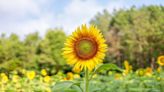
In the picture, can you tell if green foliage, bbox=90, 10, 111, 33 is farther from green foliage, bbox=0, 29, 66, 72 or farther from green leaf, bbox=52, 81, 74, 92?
green leaf, bbox=52, 81, 74, 92

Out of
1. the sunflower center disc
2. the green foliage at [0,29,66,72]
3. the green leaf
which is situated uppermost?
the green foliage at [0,29,66,72]

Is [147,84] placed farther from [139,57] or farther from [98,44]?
[139,57]

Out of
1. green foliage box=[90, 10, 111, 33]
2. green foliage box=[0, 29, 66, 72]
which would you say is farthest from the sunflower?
green foliage box=[90, 10, 111, 33]

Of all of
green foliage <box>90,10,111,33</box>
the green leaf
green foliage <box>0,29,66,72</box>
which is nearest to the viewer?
the green leaf

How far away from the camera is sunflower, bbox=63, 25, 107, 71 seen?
149 cm

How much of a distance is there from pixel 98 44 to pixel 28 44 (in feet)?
114

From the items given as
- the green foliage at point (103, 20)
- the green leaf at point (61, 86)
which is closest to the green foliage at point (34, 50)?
the green foliage at point (103, 20)

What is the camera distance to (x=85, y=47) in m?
1.49

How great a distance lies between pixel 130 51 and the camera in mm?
37000

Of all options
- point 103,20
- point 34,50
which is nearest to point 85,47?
point 34,50

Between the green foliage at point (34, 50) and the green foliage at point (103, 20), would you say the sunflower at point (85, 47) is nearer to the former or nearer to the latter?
the green foliage at point (34, 50)

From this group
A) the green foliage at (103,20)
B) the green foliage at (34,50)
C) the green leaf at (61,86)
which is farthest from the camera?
the green foliage at (103,20)

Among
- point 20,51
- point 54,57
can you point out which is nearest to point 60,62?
point 54,57

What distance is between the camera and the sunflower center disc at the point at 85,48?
150cm
